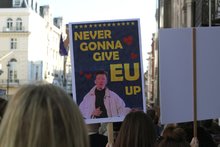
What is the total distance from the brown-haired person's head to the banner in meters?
1.08

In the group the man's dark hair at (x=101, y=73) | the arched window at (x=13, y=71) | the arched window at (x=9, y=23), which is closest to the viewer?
the man's dark hair at (x=101, y=73)

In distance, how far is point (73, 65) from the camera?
526 centimetres

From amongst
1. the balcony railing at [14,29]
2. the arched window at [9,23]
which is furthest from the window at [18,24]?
the arched window at [9,23]

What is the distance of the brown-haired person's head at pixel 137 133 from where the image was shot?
3.95m

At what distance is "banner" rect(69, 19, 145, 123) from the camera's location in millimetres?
5141

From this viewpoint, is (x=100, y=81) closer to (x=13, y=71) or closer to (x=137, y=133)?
(x=137, y=133)

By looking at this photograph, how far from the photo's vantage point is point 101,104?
513 centimetres

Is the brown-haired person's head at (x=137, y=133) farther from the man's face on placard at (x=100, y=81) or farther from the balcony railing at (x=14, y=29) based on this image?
the balcony railing at (x=14, y=29)

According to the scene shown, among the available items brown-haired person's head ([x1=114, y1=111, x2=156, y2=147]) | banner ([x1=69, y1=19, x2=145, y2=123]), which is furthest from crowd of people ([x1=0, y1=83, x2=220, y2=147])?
banner ([x1=69, y1=19, x2=145, y2=123])

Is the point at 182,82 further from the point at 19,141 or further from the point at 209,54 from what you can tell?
Answer: the point at 19,141

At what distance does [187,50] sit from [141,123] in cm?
127

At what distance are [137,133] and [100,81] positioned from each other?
1410mm

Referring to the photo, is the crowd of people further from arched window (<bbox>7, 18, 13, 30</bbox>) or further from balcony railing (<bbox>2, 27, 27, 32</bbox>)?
arched window (<bbox>7, 18, 13, 30</bbox>)

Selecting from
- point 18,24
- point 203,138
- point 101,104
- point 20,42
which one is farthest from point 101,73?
point 18,24
